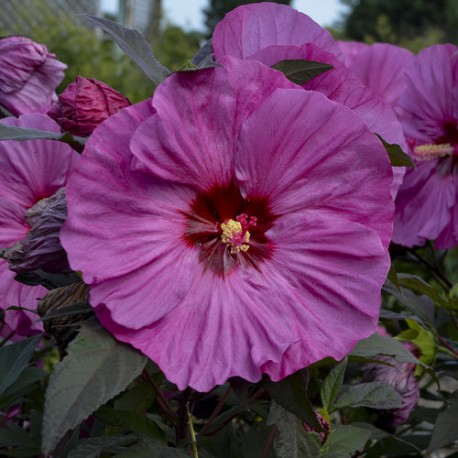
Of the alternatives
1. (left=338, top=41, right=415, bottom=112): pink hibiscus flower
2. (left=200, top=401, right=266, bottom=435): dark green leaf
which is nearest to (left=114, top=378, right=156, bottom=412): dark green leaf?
(left=200, top=401, right=266, bottom=435): dark green leaf

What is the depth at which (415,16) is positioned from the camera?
25688 millimetres

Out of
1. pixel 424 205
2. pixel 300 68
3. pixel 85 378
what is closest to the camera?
pixel 85 378

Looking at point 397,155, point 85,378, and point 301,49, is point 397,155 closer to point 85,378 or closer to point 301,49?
point 301,49

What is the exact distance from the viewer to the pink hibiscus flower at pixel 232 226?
56 centimetres

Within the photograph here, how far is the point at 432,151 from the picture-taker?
3.83ft

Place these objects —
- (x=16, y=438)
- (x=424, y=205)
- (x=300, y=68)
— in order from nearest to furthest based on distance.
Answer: (x=300, y=68)
(x=16, y=438)
(x=424, y=205)

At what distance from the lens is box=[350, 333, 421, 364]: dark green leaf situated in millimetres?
679

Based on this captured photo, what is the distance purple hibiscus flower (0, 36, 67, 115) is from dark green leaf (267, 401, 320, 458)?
456mm

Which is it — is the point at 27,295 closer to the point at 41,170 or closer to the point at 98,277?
the point at 41,170

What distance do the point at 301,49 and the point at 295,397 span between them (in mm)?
288

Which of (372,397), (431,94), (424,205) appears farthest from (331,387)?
(431,94)

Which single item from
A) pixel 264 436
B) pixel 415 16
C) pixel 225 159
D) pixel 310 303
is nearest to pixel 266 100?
pixel 225 159

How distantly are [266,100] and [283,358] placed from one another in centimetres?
20

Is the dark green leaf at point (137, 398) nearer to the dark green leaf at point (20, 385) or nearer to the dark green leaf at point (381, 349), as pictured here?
the dark green leaf at point (20, 385)
